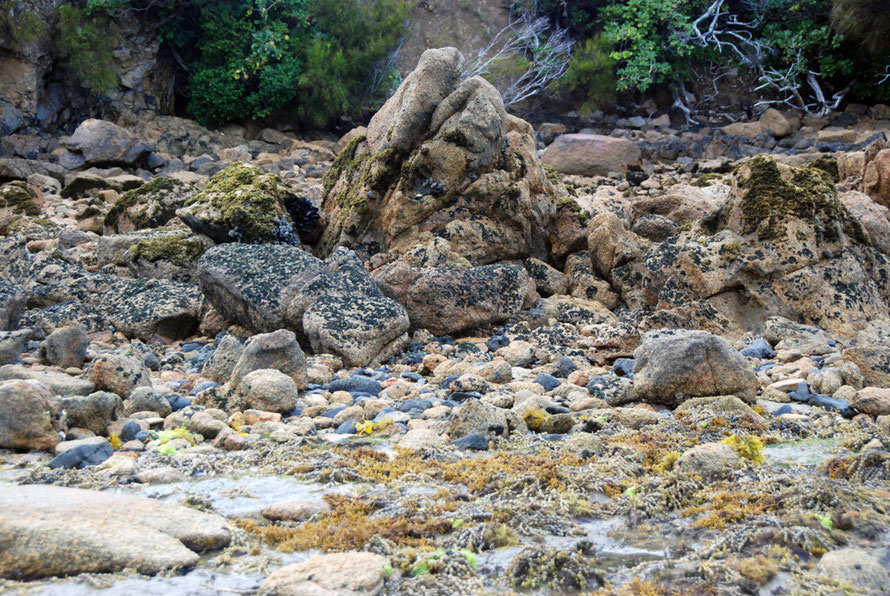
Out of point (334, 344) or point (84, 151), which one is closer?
point (334, 344)

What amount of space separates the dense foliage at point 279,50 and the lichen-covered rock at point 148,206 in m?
9.24

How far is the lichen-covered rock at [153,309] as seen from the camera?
6.29 metres

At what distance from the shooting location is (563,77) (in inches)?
802

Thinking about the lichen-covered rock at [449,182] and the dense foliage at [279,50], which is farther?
the dense foliage at [279,50]

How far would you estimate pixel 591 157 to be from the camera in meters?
15.0

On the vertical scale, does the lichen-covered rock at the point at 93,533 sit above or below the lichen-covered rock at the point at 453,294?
above

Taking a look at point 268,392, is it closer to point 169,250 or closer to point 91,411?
point 91,411

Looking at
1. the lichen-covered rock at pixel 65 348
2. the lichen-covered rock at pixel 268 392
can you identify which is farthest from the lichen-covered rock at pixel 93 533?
the lichen-covered rock at pixel 65 348

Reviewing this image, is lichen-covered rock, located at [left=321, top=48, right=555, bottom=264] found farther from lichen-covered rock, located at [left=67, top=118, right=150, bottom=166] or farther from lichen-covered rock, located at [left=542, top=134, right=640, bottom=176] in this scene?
lichen-covered rock, located at [left=67, top=118, right=150, bottom=166]

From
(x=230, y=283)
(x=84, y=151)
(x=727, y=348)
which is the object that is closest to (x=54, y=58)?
(x=84, y=151)

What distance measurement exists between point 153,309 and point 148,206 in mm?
3374

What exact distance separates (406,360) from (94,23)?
15476 millimetres

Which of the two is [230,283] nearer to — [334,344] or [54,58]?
[334,344]

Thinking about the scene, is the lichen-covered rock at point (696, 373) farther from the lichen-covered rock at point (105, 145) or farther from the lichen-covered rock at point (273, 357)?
the lichen-covered rock at point (105, 145)
